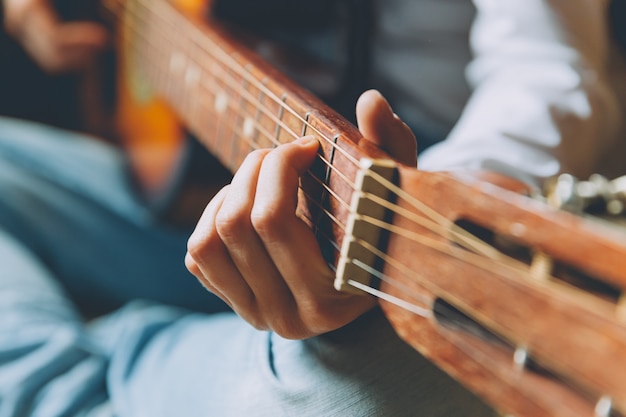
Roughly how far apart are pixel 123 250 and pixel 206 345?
0.47 metres

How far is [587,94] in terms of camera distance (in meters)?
0.65

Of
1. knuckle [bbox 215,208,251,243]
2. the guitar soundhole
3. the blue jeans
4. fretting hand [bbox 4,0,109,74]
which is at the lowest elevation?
the blue jeans

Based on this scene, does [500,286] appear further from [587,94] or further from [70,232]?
[70,232]

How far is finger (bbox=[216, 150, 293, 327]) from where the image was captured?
440mm

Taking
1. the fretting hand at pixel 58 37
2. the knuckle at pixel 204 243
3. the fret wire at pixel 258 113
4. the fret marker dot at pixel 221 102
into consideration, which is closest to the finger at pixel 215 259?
the knuckle at pixel 204 243

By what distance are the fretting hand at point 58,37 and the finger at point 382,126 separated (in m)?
1.02

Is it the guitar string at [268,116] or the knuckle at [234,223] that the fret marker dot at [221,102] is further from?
the knuckle at [234,223]

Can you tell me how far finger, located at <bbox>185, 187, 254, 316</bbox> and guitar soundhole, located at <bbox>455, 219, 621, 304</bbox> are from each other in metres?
0.20

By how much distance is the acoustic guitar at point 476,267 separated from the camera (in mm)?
275

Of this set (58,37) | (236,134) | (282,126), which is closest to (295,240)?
(282,126)

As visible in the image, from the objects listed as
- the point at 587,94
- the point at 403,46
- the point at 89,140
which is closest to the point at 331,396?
the point at 587,94

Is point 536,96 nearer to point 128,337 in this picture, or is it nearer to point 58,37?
point 128,337

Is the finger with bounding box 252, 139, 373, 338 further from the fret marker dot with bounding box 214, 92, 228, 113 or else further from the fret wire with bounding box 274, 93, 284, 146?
the fret marker dot with bounding box 214, 92, 228, 113

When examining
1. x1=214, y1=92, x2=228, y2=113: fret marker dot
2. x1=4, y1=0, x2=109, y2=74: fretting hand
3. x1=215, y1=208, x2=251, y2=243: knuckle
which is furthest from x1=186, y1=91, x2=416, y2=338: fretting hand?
x1=4, y1=0, x2=109, y2=74: fretting hand
